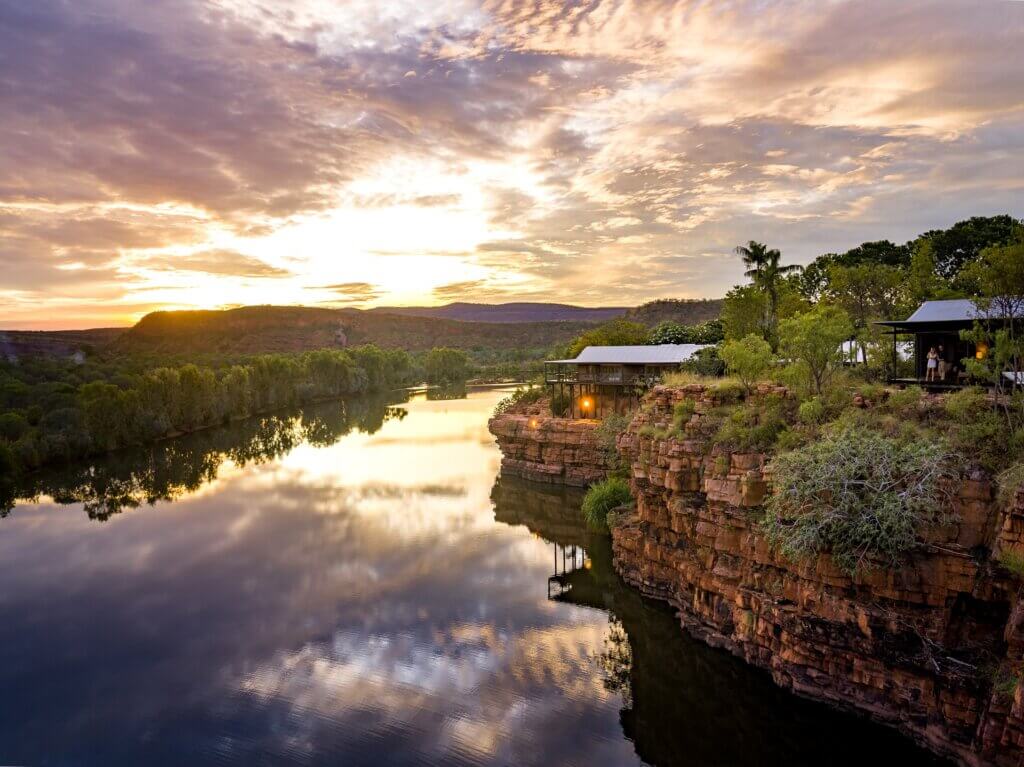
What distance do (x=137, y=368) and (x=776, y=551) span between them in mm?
75989

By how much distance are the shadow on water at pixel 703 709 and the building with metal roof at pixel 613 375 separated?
17.1 m

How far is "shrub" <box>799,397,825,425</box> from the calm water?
6048mm

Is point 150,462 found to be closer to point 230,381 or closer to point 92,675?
point 230,381

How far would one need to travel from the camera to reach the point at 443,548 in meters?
23.7

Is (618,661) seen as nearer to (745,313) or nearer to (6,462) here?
(745,313)

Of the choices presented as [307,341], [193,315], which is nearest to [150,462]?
[307,341]

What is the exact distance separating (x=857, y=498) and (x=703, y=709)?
19.0 ft

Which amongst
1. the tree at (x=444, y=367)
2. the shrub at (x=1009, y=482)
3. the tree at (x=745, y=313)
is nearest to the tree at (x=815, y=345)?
the shrub at (x=1009, y=482)

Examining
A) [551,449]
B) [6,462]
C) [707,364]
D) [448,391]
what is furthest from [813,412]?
[448,391]

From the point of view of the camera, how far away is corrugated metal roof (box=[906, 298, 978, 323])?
60.3 feet

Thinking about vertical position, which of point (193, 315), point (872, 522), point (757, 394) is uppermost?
point (193, 315)

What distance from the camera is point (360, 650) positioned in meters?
16.3

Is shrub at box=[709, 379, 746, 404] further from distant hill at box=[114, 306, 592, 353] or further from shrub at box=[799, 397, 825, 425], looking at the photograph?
distant hill at box=[114, 306, 592, 353]

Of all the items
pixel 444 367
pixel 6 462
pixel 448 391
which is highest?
pixel 444 367
